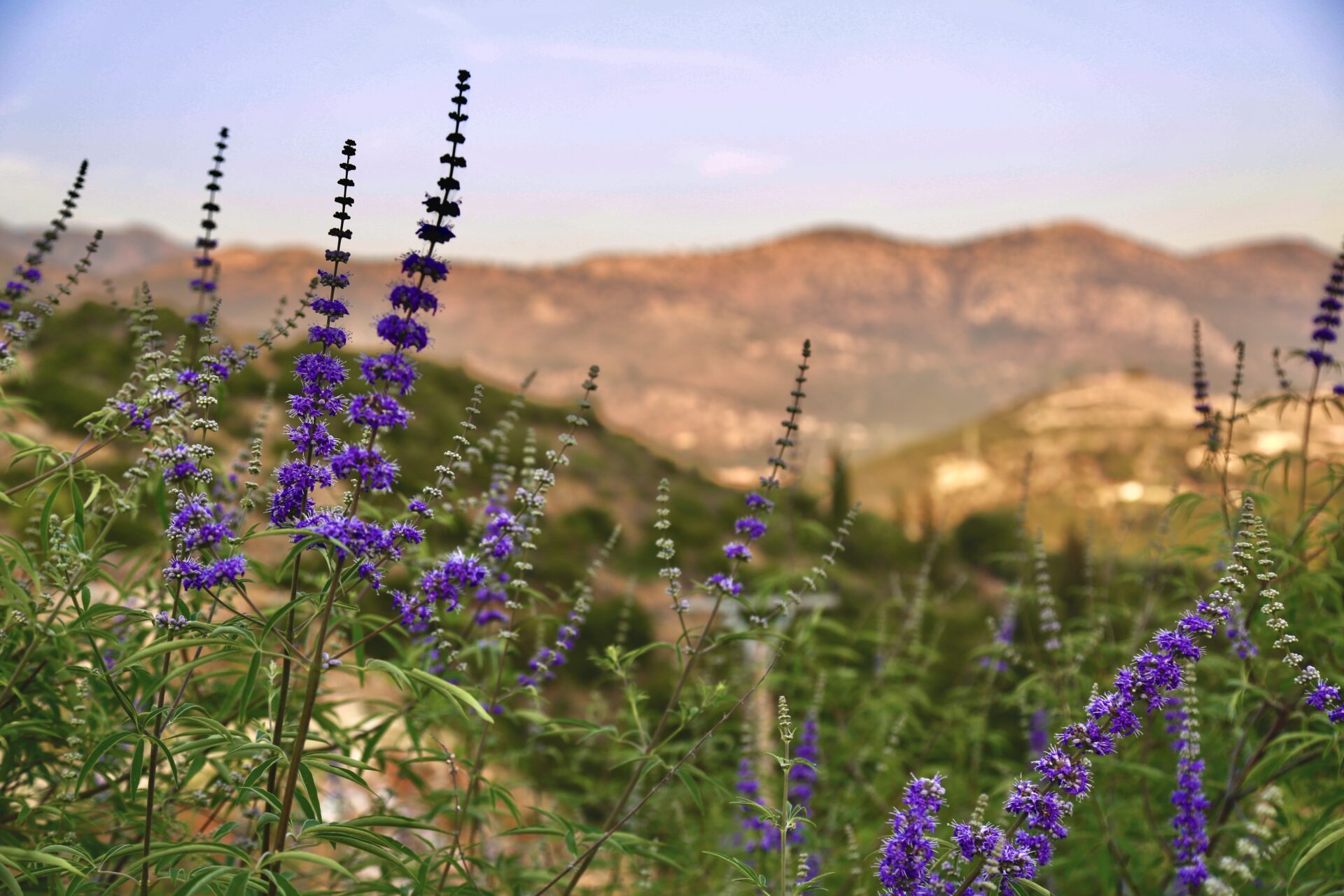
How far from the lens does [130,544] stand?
45.4 feet

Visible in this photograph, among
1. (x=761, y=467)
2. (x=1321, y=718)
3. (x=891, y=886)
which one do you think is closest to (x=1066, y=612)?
(x=1321, y=718)

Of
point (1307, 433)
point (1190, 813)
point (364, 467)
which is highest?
point (1307, 433)

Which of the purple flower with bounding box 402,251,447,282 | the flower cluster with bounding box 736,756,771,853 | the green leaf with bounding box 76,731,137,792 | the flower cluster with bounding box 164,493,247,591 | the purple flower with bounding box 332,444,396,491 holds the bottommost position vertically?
the flower cluster with bounding box 736,756,771,853

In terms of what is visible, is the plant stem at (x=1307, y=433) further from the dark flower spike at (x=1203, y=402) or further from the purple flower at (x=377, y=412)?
the purple flower at (x=377, y=412)

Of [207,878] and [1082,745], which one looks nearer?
[207,878]

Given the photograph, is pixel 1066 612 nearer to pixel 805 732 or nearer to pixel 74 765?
pixel 805 732

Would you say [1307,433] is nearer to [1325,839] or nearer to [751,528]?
[1325,839]

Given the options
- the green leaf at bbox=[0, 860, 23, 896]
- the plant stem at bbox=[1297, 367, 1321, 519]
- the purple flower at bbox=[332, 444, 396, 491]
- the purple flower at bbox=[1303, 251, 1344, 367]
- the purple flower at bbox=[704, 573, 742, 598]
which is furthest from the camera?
the purple flower at bbox=[1303, 251, 1344, 367]

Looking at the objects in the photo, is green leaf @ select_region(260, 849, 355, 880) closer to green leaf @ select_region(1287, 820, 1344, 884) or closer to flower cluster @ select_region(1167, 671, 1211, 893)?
green leaf @ select_region(1287, 820, 1344, 884)

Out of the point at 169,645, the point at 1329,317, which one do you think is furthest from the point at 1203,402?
the point at 169,645

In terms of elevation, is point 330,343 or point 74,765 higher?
point 330,343

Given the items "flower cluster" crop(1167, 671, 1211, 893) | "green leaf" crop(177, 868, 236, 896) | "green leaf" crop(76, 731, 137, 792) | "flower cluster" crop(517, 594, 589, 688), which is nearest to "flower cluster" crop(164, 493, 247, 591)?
"green leaf" crop(76, 731, 137, 792)

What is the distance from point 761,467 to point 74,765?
4.09 meters

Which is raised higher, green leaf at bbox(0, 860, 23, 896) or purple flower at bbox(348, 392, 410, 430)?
purple flower at bbox(348, 392, 410, 430)
